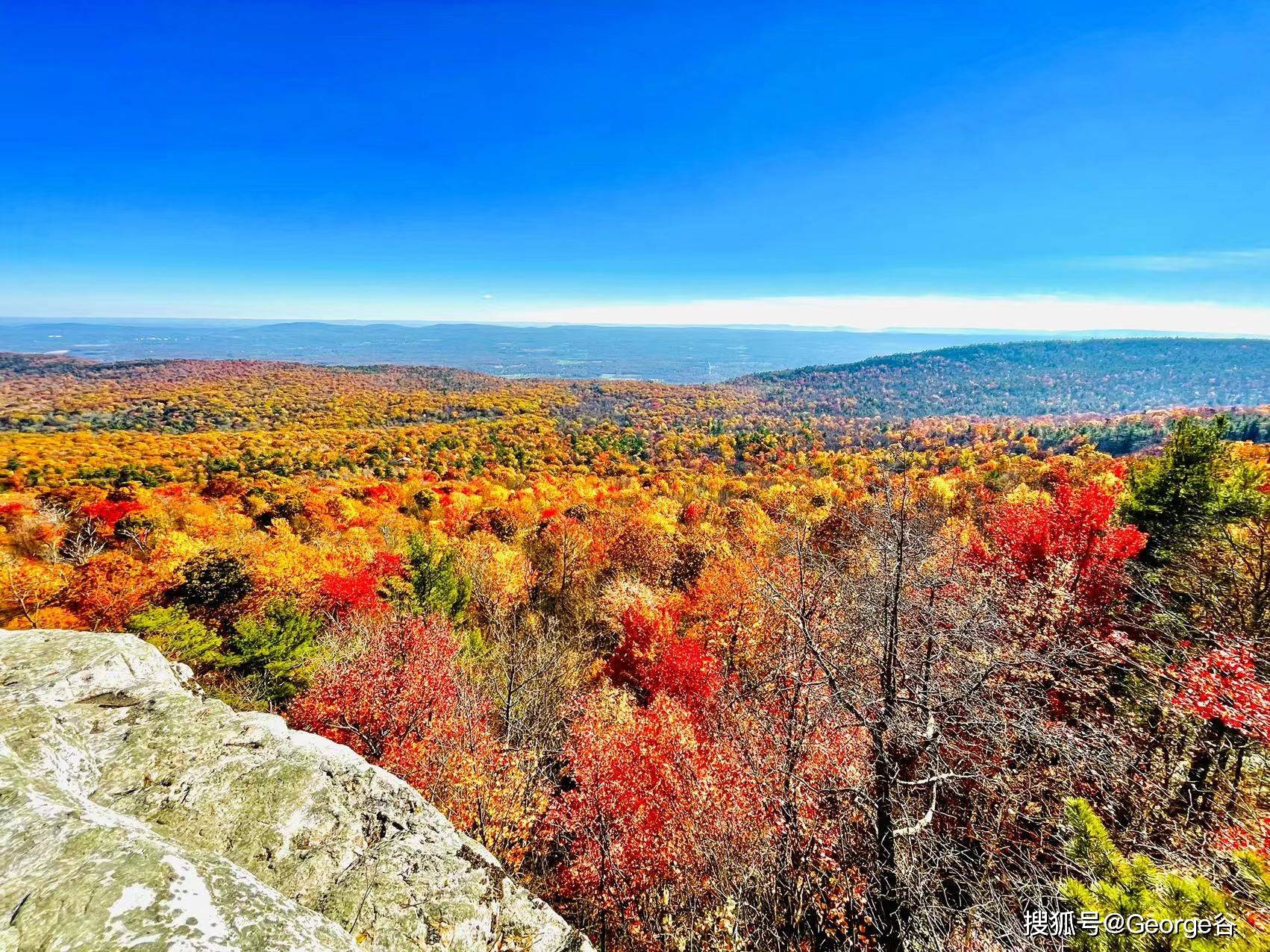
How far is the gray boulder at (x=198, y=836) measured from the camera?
3420 mm

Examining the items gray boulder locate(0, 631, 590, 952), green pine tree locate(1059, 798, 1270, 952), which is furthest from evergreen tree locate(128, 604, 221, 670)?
green pine tree locate(1059, 798, 1270, 952)

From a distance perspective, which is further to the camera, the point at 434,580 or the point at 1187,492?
the point at 434,580

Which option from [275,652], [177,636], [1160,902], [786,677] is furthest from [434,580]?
[1160,902]

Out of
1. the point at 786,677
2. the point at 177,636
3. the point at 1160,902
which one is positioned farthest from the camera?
the point at 177,636

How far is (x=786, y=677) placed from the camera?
43.4ft

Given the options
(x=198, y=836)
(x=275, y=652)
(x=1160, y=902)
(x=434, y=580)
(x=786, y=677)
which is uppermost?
(x=1160, y=902)

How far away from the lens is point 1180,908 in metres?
4.44

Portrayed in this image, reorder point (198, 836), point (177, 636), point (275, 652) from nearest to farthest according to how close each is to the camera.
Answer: point (198, 836), point (177, 636), point (275, 652)

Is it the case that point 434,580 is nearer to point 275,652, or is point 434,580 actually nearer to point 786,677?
point 275,652

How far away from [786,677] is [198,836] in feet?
38.4

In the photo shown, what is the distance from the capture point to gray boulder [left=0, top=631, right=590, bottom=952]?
342cm

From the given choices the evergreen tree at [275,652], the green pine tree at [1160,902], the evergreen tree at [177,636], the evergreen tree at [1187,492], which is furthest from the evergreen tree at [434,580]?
the evergreen tree at [1187,492]

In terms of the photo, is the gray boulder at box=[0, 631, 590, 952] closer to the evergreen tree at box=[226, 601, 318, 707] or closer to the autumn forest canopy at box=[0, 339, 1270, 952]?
the autumn forest canopy at box=[0, 339, 1270, 952]

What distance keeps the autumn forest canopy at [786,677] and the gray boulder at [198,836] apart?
184 inches
